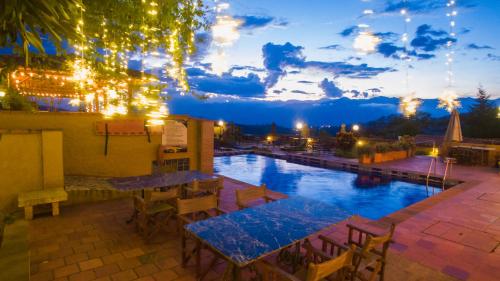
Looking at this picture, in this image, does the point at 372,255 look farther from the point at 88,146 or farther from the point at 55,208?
the point at 88,146

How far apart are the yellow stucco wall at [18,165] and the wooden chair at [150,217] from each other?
2.52 meters

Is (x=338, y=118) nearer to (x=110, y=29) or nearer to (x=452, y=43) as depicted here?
(x=452, y=43)

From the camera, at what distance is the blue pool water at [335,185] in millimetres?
8312

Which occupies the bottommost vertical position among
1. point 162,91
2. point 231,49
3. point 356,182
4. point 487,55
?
point 356,182

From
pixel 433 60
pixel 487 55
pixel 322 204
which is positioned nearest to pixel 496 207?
pixel 322 204

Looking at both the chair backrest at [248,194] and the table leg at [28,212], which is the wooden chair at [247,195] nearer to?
the chair backrest at [248,194]

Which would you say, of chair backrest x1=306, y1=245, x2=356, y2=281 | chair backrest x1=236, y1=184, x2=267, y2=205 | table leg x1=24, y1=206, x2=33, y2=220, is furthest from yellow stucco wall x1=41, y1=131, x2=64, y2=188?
chair backrest x1=306, y1=245, x2=356, y2=281

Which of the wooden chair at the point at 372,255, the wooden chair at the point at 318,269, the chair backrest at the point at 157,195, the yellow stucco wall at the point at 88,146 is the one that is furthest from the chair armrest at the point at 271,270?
the yellow stucco wall at the point at 88,146

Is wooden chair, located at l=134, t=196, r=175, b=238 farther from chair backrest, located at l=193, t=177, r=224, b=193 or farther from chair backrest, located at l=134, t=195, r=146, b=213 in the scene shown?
chair backrest, located at l=193, t=177, r=224, b=193

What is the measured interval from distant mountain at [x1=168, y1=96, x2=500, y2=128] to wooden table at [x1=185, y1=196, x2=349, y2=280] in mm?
82622

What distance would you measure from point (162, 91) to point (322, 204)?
177 inches

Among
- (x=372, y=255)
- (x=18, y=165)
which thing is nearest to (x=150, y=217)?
(x=18, y=165)

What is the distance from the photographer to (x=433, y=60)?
57.7ft

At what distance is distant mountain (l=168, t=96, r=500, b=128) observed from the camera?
92562 mm
